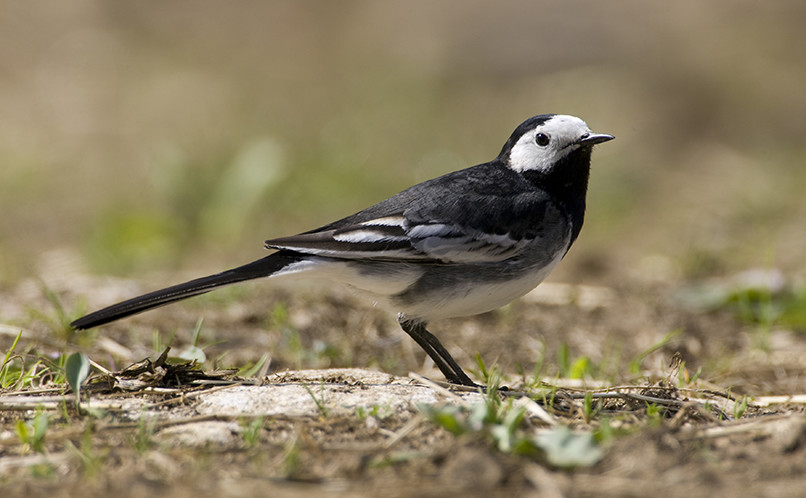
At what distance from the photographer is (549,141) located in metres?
4.81

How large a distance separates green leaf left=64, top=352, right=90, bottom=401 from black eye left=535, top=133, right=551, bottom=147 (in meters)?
2.59

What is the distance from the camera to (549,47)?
13.0m

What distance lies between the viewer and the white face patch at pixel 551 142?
4.76m

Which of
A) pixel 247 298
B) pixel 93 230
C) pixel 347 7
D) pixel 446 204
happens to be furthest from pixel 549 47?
pixel 446 204

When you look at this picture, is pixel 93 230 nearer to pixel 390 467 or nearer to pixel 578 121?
pixel 578 121

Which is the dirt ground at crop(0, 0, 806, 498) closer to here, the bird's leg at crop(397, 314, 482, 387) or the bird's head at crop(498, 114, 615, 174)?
the bird's leg at crop(397, 314, 482, 387)

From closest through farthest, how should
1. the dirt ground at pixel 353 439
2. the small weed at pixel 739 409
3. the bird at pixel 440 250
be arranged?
the dirt ground at pixel 353 439
the small weed at pixel 739 409
the bird at pixel 440 250

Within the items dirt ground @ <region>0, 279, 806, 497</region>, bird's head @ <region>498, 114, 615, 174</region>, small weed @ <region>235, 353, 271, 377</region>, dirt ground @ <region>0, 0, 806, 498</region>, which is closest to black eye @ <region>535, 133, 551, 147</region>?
bird's head @ <region>498, 114, 615, 174</region>

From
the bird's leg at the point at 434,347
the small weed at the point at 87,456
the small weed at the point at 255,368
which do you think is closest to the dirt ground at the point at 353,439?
the small weed at the point at 87,456

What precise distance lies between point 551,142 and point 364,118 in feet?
23.2

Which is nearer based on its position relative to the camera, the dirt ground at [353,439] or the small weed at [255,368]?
the dirt ground at [353,439]

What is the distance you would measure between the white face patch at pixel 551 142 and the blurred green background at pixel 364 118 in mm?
2738

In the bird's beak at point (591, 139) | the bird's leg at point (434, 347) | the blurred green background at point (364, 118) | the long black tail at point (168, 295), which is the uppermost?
the blurred green background at point (364, 118)

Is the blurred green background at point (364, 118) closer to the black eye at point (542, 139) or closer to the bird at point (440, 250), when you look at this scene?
the black eye at point (542, 139)
